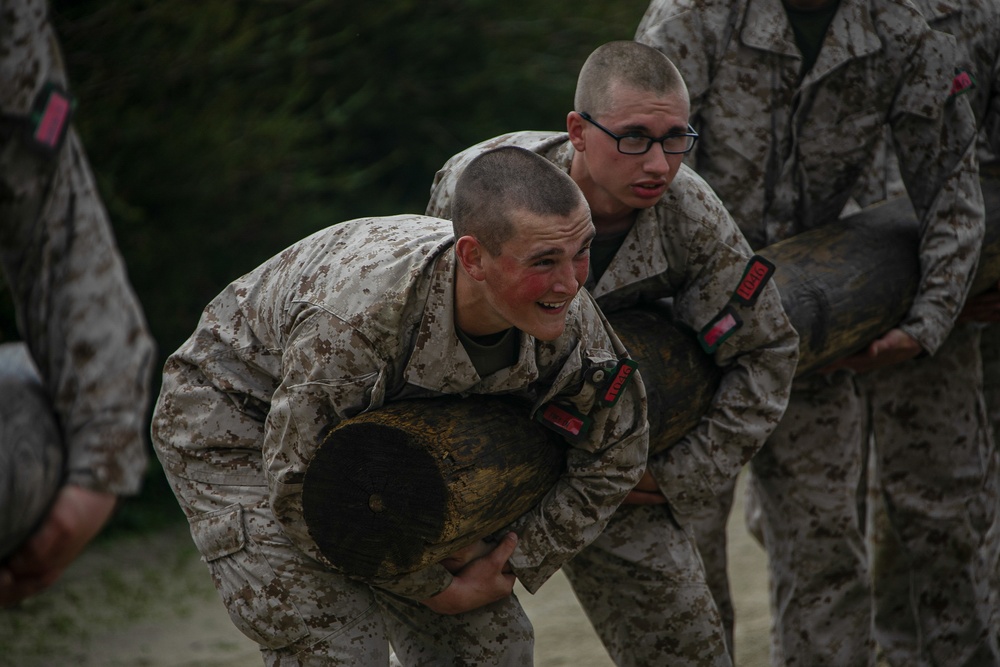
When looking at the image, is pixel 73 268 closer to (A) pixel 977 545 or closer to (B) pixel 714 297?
(B) pixel 714 297

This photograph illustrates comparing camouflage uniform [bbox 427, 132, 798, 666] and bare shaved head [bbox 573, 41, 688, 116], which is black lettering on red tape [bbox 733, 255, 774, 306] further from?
bare shaved head [bbox 573, 41, 688, 116]

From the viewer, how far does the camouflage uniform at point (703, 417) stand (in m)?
3.34

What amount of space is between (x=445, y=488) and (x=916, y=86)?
239cm

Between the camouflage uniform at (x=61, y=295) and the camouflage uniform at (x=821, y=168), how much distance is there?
252cm

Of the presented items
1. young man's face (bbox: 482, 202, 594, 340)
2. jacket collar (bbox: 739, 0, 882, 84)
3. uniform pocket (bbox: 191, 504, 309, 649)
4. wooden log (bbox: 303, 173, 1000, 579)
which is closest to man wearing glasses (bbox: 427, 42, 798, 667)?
wooden log (bbox: 303, 173, 1000, 579)

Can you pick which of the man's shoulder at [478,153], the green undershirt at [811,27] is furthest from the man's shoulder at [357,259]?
the green undershirt at [811,27]

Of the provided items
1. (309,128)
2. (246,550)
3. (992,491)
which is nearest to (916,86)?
(992,491)

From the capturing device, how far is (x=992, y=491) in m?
4.59

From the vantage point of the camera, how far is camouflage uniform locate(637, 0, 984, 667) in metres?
3.99

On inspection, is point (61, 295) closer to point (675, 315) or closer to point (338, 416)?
point (338, 416)

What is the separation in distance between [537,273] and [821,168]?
188 cm

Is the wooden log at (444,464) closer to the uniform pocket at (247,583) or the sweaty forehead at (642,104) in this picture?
the uniform pocket at (247,583)

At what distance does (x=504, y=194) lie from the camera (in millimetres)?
2682

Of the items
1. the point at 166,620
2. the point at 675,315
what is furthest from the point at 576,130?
the point at 166,620
